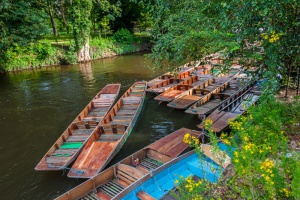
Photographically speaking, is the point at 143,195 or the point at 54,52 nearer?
the point at 143,195

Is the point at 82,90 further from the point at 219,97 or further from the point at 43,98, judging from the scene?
the point at 219,97

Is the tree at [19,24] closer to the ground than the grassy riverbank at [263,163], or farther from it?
farther from it

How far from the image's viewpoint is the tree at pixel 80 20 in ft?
77.7

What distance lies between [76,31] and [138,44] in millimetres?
10203

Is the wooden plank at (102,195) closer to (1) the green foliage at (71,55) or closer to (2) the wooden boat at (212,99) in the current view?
(2) the wooden boat at (212,99)

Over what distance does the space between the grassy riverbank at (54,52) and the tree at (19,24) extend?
1.83 metres

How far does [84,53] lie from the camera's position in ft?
84.6

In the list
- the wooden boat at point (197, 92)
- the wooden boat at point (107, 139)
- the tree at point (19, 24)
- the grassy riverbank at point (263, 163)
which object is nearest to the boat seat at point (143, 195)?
the grassy riverbank at point (263, 163)

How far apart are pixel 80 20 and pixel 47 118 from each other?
1486 centimetres

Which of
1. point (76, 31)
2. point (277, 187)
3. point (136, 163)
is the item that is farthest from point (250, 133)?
point (76, 31)

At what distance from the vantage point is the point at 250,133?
17.4 ft

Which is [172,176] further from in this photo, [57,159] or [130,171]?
[57,159]

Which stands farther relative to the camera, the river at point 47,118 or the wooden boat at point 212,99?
the wooden boat at point 212,99

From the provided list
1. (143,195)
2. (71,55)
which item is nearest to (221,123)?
(143,195)
